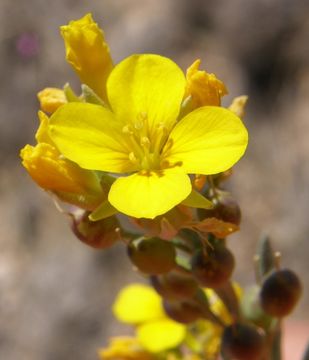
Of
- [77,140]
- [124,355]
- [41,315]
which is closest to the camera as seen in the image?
[77,140]

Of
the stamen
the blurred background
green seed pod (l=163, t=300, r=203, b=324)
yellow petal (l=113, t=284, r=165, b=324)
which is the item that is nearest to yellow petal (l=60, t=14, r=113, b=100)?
the stamen

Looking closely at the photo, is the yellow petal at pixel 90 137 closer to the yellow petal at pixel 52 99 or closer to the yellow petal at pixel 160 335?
the yellow petal at pixel 52 99

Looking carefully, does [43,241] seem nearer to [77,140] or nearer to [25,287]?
[25,287]

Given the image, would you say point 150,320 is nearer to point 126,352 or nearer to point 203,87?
point 126,352

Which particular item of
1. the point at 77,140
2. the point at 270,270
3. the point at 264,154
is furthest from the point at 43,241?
the point at 77,140

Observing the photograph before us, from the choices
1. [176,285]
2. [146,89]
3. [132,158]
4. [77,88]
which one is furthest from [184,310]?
[77,88]

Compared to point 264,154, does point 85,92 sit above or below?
above

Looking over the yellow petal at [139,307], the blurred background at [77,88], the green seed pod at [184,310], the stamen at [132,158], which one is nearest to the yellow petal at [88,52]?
the stamen at [132,158]
